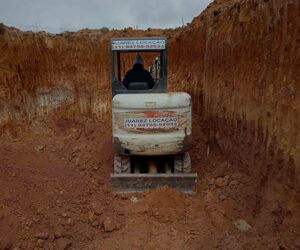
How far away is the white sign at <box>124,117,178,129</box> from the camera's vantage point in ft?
18.8

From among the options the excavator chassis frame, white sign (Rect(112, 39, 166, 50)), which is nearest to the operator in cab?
white sign (Rect(112, 39, 166, 50))

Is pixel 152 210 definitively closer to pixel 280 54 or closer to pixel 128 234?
pixel 128 234

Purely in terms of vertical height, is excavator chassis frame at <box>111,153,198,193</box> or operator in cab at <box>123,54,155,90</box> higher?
operator in cab at <box>123,54,155,90</box>

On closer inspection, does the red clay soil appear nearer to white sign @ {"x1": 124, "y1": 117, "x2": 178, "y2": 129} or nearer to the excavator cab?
the excavator cab

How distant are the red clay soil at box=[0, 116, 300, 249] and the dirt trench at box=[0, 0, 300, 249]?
0.7 inches

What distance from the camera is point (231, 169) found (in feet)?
20.2

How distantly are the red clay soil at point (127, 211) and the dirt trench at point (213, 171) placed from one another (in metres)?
0.02

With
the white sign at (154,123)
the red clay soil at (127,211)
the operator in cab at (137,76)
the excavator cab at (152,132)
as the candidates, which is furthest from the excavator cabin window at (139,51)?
the red clay soil at (127,211)

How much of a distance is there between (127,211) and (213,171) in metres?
1.99

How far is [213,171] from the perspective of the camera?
660cm

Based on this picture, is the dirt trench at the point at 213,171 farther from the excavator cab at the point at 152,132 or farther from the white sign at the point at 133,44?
the white sign at the point at 133,44

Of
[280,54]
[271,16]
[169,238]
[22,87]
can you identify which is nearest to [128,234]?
[169,238]

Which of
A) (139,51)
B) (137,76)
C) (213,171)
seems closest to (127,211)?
(213,171)

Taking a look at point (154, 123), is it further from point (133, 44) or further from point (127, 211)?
point (133, 44)
